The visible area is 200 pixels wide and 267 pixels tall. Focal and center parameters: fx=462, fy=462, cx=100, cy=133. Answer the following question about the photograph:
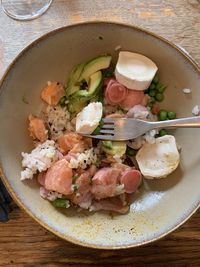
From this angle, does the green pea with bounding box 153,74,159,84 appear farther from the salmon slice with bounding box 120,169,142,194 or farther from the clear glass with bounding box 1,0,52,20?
the clear glass with bounding box 1,0,52,20

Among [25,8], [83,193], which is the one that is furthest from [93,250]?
[25,8]

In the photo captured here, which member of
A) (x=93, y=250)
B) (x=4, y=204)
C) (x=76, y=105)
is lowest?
(x=93, y=250)

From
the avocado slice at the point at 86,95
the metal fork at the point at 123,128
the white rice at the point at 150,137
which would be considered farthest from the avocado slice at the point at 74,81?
the white rice at the point at 150,137

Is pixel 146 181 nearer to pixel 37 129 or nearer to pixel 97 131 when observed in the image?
pixel 97 131

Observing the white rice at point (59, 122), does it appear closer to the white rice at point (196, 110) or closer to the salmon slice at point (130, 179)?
the salmon slice at point (130, 179)

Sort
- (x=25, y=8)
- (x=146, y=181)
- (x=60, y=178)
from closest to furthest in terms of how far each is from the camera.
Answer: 1. (x=60, y=178)
2. (x=146, y=181)
3. (x=25, y=8)

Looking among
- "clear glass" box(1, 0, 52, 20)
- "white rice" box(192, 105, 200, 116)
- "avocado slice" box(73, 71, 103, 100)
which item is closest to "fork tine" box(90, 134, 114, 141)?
"avocado slice" box(73, 71, 103, 100)
